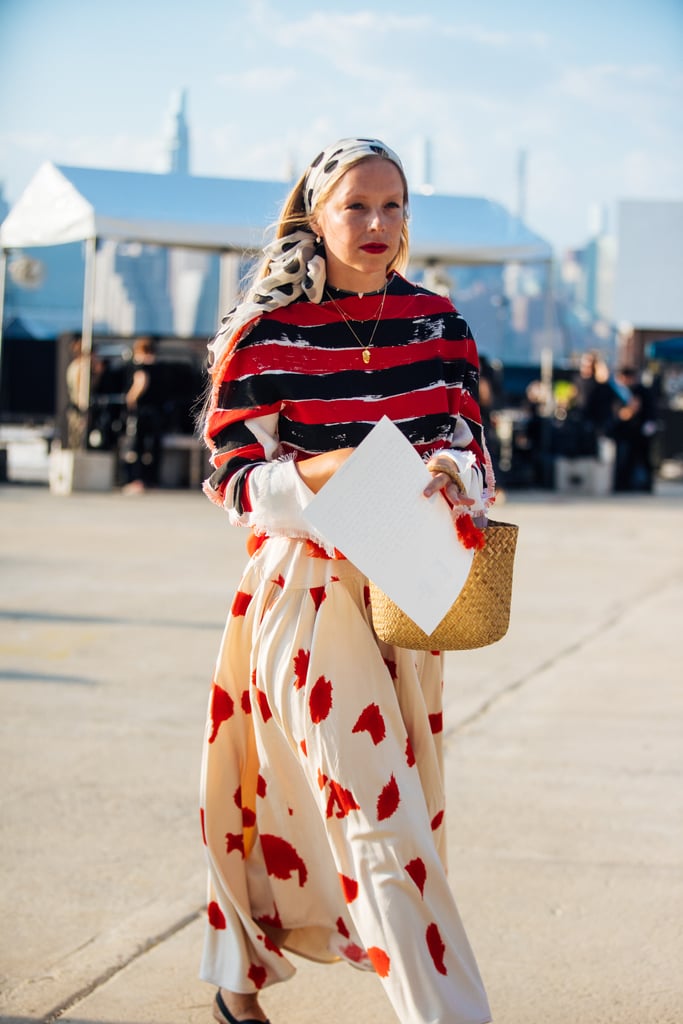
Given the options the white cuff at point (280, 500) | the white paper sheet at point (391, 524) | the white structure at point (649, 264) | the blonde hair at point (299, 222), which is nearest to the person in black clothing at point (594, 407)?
the blonde hair at point (299, 222)

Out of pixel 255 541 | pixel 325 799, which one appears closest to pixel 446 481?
pixel 255 541

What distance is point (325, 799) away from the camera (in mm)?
2654

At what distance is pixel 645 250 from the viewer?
36.8 meters

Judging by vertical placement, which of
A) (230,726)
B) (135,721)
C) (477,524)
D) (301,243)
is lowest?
(135,721)

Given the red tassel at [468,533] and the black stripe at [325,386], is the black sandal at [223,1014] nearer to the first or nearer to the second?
the red tassel at [468,533]

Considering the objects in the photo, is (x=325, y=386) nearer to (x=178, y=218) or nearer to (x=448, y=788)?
(x=448, y=788)

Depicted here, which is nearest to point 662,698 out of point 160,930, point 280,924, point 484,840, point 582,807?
point 582,807

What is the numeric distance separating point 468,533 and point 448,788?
2479mm

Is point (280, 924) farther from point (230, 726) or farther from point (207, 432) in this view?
point (207, 432)

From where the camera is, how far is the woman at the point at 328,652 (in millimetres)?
2598

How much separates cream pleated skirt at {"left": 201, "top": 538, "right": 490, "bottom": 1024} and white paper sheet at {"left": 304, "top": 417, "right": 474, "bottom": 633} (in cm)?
24

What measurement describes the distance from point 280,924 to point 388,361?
1.13 metres

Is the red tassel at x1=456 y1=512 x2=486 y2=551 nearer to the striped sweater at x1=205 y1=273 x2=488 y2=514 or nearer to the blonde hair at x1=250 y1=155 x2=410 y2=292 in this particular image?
the striped sweater at x1=205 y1=273 x2=488 y2=514

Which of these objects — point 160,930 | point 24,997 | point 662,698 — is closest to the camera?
point 24,997
